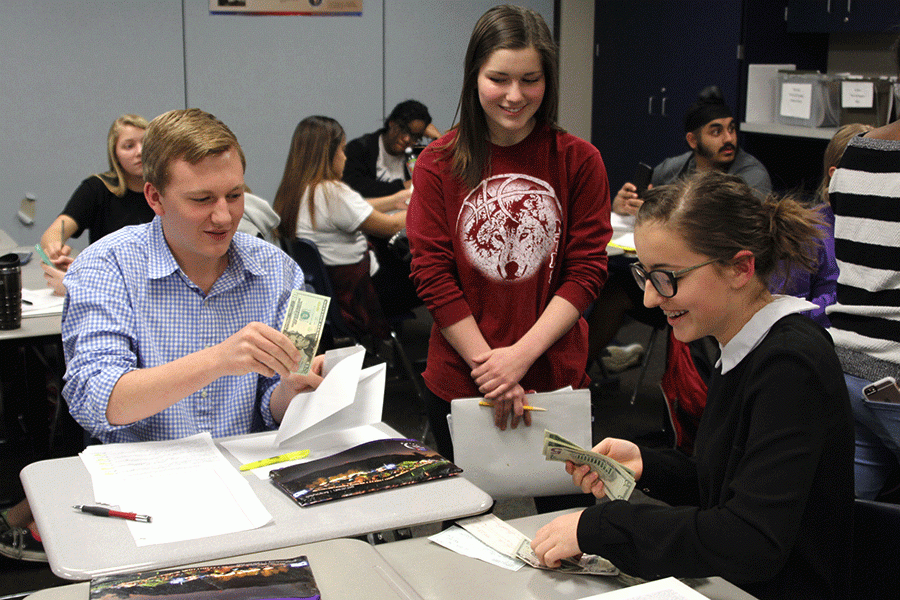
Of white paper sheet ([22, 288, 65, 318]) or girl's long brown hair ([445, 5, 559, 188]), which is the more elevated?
girl's long brown hair ([445, 5, 559, 188])

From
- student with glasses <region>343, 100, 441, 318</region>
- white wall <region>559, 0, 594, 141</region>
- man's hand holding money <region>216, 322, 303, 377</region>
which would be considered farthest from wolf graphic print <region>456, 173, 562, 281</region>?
white wall <region>559, 0, 594, 141</region>

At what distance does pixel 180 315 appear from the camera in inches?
66.2

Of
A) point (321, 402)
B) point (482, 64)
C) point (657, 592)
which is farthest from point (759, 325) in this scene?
point (482, 64)

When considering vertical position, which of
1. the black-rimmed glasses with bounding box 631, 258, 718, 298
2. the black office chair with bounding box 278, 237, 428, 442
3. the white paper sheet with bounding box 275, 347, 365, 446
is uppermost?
the black-rimmed glasses with bounding box 631, 258, 718, 298

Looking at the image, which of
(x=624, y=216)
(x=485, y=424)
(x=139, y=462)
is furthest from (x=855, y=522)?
(x=624, y=216)

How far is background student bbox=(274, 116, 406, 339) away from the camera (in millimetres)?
3855

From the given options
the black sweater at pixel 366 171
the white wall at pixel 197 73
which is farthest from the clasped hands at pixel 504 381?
the white wall at pixel 197 73

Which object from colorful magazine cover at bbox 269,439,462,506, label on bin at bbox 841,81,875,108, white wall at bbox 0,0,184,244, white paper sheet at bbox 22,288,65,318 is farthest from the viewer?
white wall at bbox 0,0,184,244

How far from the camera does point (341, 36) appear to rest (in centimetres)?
582

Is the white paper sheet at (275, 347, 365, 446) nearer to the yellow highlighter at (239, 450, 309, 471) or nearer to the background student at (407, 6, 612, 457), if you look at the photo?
the yellow highlighter at (239, 450, 309, 471)

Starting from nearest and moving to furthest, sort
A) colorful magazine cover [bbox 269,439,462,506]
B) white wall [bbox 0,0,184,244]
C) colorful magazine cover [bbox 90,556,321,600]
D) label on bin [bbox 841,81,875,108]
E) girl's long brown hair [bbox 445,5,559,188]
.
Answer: colorful magazine cover [bbox 90,556,321,600] < colorful magazine cover [bbox 269,439,462,506] < girl's long brown hair [bbox 445,5,559,188] < label on bin [bbox 841,81,875,108] < white wall [bbox 0,0,184,244]

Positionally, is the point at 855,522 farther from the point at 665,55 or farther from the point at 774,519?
the point at 665,55

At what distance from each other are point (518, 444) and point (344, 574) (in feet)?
1.90

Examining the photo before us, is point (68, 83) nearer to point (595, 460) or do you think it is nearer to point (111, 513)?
point (111, 513)
